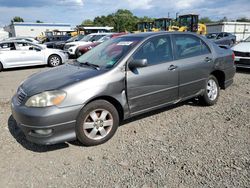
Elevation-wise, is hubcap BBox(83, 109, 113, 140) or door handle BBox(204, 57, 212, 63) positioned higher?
door handle BBox(204, 57, 212, 63)

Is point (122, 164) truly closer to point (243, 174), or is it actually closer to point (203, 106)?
point (243, 174)

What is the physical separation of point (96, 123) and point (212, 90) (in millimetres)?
2815

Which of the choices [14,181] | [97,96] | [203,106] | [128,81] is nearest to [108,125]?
[97,96]

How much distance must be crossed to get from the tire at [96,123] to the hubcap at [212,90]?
7.69 ft

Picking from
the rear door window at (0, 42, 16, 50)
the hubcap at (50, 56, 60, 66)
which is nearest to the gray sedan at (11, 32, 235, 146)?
the hubcap at (50, 56, 60, 66)

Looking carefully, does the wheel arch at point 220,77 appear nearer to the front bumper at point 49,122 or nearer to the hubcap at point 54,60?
the front bumper at point 49,122

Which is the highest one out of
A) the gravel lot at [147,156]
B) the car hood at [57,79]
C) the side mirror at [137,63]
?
Result: the side mirror at [137,63]

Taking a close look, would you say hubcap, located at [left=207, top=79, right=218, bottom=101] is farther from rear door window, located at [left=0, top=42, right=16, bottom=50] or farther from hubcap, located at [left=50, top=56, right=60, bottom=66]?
rear door window, located at [left=0, top=42, right=16, bottom=50]

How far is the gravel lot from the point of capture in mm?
2635

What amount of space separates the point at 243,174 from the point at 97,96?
2089mm

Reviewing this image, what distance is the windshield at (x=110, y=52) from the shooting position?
3647mm

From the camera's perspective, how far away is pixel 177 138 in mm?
3568

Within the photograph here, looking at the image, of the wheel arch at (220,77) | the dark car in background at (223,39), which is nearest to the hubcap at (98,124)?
the wheel arch at (220,77)

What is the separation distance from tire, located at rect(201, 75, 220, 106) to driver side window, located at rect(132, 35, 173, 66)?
126cm
